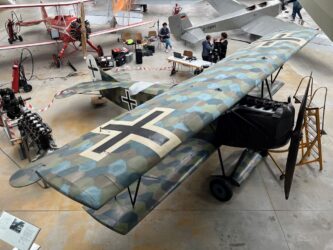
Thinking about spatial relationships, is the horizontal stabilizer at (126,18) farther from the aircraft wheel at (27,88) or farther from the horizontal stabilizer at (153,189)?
the horizontal stabilizer at (153,189)

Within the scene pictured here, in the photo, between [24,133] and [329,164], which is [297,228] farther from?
[24,133]

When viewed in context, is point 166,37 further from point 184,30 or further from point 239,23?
point 239,23

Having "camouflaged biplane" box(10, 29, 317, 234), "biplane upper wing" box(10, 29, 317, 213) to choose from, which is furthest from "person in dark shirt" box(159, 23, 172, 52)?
"biplane upper wing" box(10, 29, 317, 213)

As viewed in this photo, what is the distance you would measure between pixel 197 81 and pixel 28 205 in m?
3.92

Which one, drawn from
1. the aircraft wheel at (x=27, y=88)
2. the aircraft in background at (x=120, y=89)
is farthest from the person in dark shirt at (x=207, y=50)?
the aircraft wheel at (x=27, y=88)

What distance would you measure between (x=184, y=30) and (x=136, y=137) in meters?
10.4

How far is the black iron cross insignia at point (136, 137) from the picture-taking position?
10.4ft

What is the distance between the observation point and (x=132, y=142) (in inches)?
128

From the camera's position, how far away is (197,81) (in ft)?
16.9

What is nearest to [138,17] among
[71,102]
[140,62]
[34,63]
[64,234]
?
[140,62]

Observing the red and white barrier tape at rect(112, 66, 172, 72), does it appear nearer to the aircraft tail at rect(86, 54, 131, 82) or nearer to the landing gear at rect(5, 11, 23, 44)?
the aircraft tail at rect(86, 54, 131, 82)

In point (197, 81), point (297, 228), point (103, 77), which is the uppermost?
point (197, 81)

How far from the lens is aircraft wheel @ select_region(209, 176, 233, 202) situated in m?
5.52

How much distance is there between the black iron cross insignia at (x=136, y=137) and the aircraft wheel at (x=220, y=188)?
2377 mm
